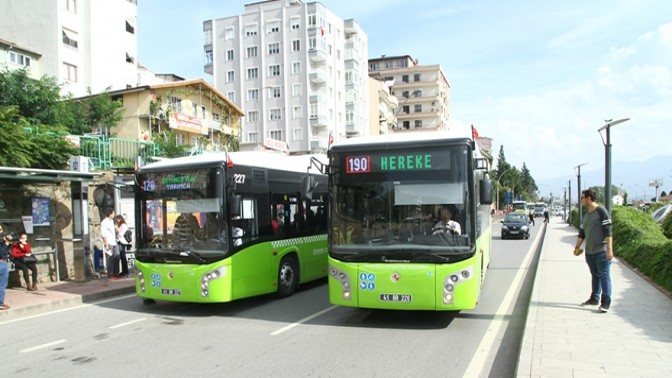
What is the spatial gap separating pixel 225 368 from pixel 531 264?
14013 millimetres

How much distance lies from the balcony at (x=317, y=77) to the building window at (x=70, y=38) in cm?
2909

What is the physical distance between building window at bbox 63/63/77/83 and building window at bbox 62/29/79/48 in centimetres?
175

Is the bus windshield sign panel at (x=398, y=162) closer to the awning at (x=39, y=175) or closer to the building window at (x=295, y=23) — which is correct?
the awning at (x=39, y=175)

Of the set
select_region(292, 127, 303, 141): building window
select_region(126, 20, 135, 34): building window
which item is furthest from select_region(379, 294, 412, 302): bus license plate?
select_region(292, 127, 303, 141): building window

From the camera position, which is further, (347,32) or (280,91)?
(347,32)

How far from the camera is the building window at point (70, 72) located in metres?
43.1

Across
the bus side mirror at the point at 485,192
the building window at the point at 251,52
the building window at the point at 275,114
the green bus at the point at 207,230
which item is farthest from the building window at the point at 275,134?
the bus side mirror at the point at 485,192

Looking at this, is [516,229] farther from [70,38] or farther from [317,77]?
[317,77]

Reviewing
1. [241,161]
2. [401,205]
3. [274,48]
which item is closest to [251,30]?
[274,48]

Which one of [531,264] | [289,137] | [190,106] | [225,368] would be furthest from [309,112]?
[225,368]

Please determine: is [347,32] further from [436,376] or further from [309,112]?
[436,376]

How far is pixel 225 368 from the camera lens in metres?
6.29

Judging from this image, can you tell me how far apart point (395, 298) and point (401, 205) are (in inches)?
55.6

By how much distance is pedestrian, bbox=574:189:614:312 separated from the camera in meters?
8.22
